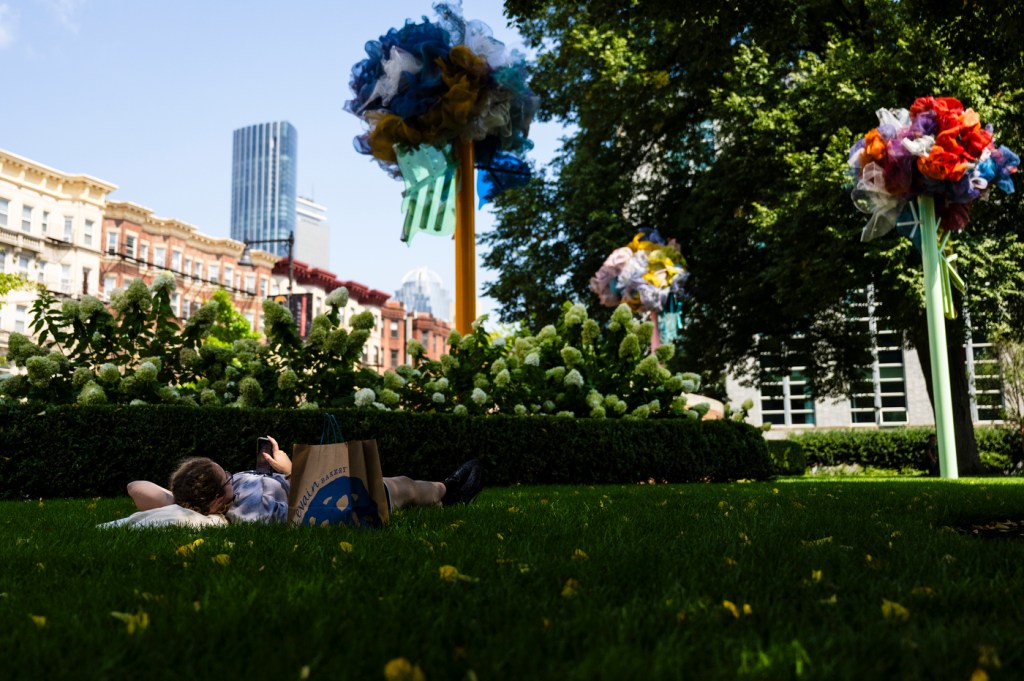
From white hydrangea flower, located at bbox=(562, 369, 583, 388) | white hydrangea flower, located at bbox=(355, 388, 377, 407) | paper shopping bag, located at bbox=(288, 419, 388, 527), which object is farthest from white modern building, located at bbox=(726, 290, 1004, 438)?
paper shopping bag, located at bbox=(288, 419, 388, 527)

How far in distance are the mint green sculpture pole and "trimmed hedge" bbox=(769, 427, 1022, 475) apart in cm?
1622

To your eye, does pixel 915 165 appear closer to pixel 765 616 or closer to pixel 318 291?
pixel 765 616

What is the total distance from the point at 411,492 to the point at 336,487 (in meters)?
1.34

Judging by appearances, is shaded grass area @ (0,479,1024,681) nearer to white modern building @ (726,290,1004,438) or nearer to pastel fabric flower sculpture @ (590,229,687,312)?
pastel fabric flower sculpture @ (590,229,687,312)

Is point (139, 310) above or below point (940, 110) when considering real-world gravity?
below

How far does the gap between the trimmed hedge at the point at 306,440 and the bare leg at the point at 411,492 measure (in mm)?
2540

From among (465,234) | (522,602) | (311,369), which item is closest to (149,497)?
(522,602)

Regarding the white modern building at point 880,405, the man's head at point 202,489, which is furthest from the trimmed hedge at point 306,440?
the white modern building at point 880,405

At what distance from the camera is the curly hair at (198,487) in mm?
5180

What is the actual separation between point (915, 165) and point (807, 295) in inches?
226

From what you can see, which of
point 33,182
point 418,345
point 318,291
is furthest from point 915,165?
point 318,291

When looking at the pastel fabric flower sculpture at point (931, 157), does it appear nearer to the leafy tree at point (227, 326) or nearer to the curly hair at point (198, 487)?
the curly hair at point (198, 487)

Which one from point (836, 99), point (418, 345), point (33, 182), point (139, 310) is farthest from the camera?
point (33, 182)

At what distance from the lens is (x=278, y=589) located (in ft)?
9.08
